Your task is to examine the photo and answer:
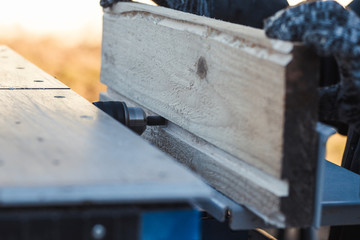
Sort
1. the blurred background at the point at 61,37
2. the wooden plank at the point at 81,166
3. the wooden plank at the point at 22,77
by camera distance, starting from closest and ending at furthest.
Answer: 1. the wooden plank at the point at 81,166
2. the wooden plank at the point at 22,77
3. the blurred background at the point at 61,37

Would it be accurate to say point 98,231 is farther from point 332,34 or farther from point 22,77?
point 22,77

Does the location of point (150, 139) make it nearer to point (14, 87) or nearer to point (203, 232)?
point (203, 232)

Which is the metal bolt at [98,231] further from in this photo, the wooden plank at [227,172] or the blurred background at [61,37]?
the blurred background at [61,37]

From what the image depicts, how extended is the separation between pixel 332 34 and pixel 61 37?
14.1ft

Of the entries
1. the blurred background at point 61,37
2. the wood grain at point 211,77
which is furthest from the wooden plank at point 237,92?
the blurred background at point 61,37

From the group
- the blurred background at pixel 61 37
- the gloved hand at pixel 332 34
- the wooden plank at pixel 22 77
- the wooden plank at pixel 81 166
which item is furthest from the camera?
the blurred background at pixel 61 37

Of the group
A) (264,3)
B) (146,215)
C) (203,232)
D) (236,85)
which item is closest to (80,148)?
Answer: (146,215)

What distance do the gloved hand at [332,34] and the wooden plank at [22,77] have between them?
65 centimetres

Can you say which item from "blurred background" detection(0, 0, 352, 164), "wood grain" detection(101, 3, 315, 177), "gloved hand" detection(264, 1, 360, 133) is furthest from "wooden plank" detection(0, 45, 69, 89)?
"blurred background" detection(0, 0, 352, 164)

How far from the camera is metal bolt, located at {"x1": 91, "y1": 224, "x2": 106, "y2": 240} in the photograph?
0.73 meters

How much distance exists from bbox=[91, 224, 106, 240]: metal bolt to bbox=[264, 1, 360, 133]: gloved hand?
0.41 meters

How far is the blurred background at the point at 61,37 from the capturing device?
14.8 feet

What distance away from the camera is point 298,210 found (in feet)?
3.04

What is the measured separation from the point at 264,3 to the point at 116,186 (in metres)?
1.06
